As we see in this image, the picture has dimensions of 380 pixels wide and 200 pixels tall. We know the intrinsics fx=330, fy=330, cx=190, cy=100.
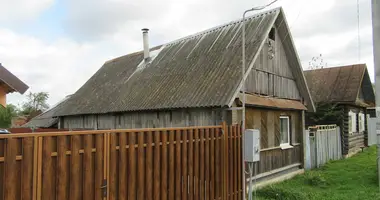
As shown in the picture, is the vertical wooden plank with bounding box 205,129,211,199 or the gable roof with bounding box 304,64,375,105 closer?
the vertical wooden plank with bounding box 205,129,211,199

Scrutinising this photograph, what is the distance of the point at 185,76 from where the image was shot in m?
11.3

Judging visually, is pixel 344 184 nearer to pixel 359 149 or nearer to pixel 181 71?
pixel 181 71

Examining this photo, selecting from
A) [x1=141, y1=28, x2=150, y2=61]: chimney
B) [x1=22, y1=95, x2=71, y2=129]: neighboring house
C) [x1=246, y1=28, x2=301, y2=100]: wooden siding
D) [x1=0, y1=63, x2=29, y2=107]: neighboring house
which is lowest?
[x1=22, y1=95, x2=71, y2=129]: neighboring house

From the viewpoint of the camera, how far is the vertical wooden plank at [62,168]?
4.12 meters

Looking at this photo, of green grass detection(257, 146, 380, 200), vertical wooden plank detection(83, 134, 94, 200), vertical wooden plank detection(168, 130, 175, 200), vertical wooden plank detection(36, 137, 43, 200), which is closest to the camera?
vertical wooden plank detection(36, 137, 43, 200)

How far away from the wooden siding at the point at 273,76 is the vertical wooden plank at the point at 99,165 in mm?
6335

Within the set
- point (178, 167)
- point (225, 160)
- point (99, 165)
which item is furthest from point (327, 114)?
point (99, 165)

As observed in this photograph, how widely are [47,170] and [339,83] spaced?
19.0m

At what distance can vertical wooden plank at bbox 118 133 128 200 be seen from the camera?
15.9 feet

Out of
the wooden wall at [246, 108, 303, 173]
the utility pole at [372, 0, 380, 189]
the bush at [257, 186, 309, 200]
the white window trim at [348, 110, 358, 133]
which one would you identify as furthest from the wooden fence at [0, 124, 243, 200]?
the white window trim at [348, 110, 358, 133]

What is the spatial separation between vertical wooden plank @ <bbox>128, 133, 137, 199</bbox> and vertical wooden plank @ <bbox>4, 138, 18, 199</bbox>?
65.6 inches

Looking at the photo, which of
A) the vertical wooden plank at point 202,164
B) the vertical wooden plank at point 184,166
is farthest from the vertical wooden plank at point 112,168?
the vertical wooden plank at point 202,164

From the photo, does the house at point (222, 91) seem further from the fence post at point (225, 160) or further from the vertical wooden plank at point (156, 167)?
the vertical wooden plank at point (156, 167)

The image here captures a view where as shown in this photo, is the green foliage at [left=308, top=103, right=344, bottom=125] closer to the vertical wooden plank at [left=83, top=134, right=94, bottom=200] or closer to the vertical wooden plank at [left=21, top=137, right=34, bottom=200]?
the vertical wooden plank at [left=83, top=134, right=94, bottom=200]
